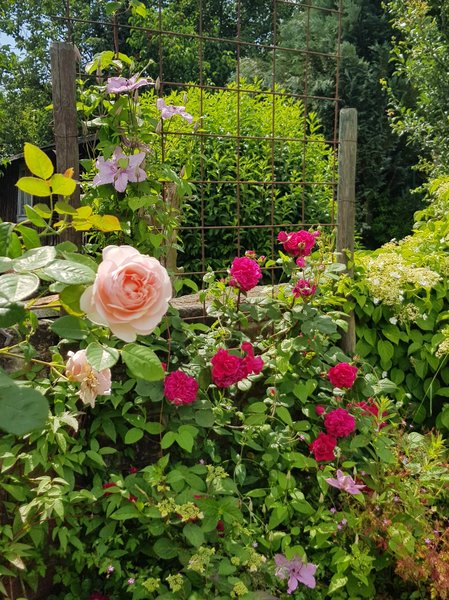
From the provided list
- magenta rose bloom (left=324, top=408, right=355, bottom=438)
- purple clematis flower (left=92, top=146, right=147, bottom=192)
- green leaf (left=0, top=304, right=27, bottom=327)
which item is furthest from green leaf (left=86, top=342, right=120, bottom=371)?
magenta rose bloom (left=324, top=408, right=355, bottom=438)

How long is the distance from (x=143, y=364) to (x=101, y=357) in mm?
71

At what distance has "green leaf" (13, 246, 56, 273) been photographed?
749mm

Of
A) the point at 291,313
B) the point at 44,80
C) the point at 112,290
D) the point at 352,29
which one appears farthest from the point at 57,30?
the point at 112,290

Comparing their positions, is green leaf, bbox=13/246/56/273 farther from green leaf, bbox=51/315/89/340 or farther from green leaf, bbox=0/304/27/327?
green leaf, bbox=51/315/89/340

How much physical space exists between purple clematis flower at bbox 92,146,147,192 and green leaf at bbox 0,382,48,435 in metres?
1.40

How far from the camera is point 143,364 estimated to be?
0.86 metres

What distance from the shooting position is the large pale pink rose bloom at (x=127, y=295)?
32.2 inches

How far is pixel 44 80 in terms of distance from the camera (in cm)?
1772

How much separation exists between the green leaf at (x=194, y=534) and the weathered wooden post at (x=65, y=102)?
3.64 feet

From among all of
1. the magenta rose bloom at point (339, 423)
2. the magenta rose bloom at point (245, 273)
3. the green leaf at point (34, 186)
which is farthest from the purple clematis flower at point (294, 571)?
the green leaf at point (34, 186)

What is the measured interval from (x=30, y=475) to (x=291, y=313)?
105cm

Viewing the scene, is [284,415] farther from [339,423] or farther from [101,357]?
[101,357]

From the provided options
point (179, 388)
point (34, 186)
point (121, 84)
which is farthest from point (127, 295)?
point (121, 84)

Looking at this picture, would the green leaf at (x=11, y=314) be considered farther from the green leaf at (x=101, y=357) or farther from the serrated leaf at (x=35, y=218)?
the serrated leaf at (x=35, y=218)
